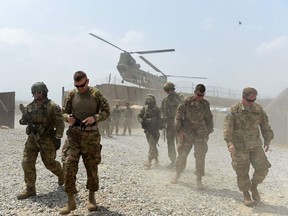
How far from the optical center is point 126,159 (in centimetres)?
939

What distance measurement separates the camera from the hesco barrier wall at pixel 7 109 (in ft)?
61.2

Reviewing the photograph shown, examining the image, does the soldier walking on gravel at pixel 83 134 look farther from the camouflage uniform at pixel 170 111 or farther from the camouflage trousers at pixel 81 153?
the camouflage uniform at pixel 170 111

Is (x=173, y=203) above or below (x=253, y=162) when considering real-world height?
below

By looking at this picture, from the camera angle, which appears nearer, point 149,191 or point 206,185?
point 149,191

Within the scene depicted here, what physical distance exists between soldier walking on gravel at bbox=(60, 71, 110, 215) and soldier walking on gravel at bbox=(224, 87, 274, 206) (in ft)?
7.21

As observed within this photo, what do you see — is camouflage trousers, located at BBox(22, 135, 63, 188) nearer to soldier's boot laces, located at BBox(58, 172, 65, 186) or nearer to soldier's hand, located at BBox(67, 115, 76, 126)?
soldier's boot laces, located at BBox(58, 172, 65, 186)

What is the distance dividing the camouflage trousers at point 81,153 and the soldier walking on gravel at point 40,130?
2.84ft

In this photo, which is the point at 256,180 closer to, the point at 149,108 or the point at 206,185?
the point at 206,185

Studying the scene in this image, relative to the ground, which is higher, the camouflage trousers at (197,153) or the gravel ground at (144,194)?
the camouflage trousers at (197,153)

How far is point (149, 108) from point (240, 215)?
4222 millimetres

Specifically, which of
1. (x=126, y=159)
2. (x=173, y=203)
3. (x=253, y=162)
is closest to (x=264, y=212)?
(x=253, y=162)

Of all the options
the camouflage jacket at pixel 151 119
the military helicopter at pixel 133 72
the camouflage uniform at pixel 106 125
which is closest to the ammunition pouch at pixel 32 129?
the camouflage jacket at pixel 151 119

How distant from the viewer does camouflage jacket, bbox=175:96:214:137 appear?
21.6 feet

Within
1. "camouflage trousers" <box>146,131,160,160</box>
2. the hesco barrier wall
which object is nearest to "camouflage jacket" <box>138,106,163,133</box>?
"camouflage trousers" <box>146,131,160,160</box>
